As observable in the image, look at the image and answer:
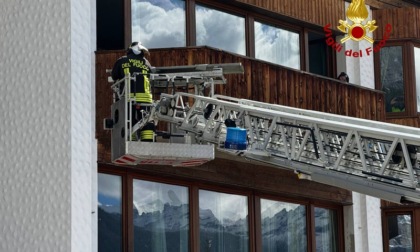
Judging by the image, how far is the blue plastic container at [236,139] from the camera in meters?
16.5

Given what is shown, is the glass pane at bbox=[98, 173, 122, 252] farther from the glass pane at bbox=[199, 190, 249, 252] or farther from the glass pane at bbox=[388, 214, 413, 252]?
the glass pane at bbox=[388, 214, 413, 252]

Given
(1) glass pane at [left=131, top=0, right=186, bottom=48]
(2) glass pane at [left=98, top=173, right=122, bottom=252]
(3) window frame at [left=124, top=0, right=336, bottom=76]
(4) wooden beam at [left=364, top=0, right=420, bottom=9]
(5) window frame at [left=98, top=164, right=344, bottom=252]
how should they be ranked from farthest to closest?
(4) wooden beam at [left=364, top=0, right=420, bottom=9] < (3) window frame at [left=124, top=0, right=336, bottom=76] < (1) glass pane at [left=131, top=0, right=186, bottom=48] < (5) window frame at [left=98, top=164, right=344, bottom=252] < (2) glass pane at [left=98, top=173, right=122, bottom=252]

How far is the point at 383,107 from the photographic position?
79.9ft

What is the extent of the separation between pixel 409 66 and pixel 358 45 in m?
1.52

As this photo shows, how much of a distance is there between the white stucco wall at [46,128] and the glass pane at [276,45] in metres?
5.80

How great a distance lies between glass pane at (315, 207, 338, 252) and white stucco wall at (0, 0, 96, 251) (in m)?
6.80

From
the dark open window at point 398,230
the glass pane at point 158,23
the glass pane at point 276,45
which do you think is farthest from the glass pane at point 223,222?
the dark open window at point 398,230

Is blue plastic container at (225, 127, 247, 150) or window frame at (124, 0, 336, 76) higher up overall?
window frame at (124, 0, 336, 76)

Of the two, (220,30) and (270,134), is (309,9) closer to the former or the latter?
(220,30)

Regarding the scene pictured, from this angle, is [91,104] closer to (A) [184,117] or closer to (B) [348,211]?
(A) [184,117]

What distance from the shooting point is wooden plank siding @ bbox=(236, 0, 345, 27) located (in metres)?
23.7

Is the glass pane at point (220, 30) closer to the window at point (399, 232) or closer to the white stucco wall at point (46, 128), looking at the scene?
the white stucco wall at point (46, 128)

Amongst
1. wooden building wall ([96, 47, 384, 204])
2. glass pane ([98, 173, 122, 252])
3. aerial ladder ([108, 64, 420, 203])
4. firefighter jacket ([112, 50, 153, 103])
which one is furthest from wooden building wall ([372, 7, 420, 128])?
firefighter jacket ([112, 50, 153, 103])

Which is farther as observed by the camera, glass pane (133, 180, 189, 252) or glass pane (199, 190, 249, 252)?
glass pane (199, 190, 249, 252)
